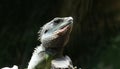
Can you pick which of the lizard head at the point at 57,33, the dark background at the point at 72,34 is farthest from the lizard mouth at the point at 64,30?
the dark background at the point at 72,34

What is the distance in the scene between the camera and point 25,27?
19.5 feet

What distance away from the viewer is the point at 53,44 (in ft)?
8.27

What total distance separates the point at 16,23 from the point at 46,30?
3.56 meters

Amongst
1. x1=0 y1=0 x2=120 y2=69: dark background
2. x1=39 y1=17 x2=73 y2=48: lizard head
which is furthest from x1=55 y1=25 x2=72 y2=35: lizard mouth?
x1=0 y1=0 x2=120 y2=69: dark background

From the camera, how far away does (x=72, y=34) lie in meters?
5.65

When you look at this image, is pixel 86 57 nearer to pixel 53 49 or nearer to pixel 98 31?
pixel 98 31

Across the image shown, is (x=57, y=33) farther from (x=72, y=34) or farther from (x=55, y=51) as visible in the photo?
(x=72, y=34)

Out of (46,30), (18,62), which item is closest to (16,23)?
(18,62)

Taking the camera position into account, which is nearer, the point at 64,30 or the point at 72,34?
the point at 64,30

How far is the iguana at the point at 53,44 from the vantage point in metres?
2.49

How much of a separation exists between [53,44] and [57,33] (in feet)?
0.21

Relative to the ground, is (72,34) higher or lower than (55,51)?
higher

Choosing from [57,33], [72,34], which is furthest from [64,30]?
[72,34]

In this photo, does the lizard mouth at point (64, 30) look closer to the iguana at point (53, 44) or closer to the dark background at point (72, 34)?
the iguana at point (53, 44)
